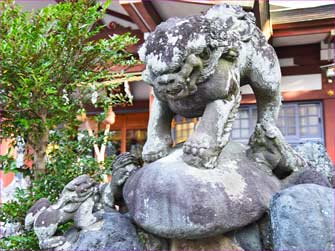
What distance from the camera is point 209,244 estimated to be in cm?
128

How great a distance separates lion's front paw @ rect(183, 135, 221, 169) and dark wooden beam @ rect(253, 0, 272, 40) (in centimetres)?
273

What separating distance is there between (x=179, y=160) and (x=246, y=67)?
52cm

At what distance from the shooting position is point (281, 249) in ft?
3.65

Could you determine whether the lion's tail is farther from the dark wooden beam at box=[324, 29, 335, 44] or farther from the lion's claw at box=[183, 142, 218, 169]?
the dark wooden beam at box=[324, 29, 335, 44]

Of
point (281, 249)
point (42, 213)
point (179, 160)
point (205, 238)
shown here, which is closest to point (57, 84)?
point (42, 213)

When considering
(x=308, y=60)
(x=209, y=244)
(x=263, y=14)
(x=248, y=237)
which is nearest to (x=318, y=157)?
(x=248, y=237)

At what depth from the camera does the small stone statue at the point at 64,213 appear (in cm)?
129

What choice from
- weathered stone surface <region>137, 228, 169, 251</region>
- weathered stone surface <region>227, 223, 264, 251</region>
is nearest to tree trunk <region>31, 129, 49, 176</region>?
weathered stone surface <region>137, 228, 169, 251</region>

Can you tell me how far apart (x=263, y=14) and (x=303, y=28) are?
26.6 inches

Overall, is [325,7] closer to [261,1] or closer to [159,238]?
[261,1]

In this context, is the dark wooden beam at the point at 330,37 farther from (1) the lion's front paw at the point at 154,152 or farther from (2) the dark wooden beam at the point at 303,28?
(1) the lion's front paw at the point at 154,152

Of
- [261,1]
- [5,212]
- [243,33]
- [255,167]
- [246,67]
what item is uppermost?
[261,1]

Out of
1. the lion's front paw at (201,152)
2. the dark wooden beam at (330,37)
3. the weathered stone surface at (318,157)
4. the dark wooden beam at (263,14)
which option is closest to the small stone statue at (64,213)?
the lion's front paw at (201,152)

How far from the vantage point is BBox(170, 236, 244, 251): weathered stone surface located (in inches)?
50.1
